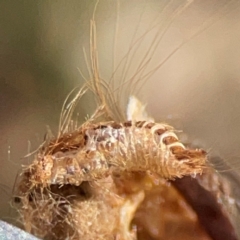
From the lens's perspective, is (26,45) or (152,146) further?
(26,45)

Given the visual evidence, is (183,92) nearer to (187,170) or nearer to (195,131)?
(195,131)

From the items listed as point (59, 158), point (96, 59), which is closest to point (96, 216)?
point (59, 158)

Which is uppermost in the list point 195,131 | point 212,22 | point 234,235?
point 212,22

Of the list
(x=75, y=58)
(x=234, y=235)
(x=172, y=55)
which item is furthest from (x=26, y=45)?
(x=234, y=235)

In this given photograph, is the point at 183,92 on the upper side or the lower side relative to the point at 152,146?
upper

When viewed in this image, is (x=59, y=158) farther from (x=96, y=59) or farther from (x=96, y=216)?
(x=96, y=59)
